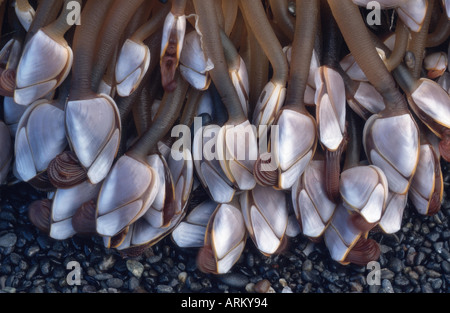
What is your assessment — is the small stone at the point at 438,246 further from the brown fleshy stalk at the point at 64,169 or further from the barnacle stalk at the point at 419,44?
the brown fleshy stalk at the point at 64,169

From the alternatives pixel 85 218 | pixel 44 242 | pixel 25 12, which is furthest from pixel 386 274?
pixel 25 12

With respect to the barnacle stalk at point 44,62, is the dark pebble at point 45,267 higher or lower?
lower

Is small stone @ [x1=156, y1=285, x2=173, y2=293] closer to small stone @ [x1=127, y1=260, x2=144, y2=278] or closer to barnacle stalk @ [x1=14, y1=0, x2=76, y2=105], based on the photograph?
small stone @ [x1=127, y1=260, x2=144, y2=278]

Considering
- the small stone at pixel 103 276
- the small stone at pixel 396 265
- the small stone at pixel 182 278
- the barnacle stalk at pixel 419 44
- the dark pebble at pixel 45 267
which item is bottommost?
the small stone at pixel 396 265

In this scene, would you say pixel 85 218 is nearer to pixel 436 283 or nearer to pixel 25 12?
pixel 25 12

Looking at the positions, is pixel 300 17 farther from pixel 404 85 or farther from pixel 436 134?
pixel 436 134

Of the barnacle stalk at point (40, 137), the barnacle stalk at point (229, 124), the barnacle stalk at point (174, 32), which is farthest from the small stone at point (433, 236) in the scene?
the barnacle stalk at point (40, 137)
